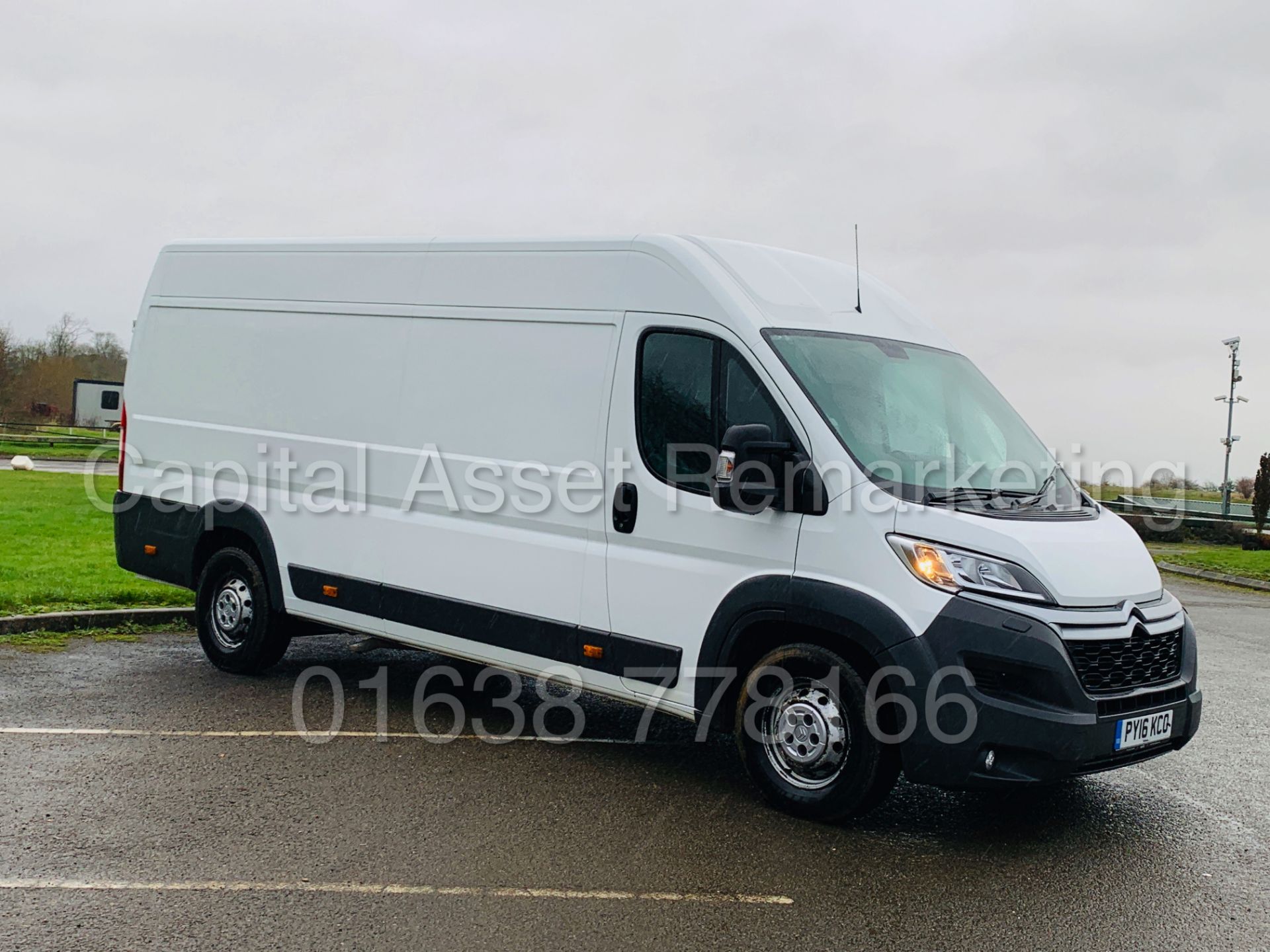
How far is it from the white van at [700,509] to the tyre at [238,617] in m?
0.03

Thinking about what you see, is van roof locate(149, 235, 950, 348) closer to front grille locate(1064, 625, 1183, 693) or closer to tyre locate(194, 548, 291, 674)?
tyre locate(194, 548, 291, 674)

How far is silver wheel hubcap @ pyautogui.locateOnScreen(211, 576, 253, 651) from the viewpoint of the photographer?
8156mm

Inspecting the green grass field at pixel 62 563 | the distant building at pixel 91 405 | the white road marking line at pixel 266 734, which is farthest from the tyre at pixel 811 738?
the distant building at pixel 91 405

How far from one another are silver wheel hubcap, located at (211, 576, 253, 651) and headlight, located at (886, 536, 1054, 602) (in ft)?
15.8

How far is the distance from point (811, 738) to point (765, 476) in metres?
1.21

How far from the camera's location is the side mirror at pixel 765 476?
17.3 feet

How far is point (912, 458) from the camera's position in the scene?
5516mm

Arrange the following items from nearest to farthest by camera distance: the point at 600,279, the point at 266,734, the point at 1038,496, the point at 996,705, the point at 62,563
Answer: the point at 996,705, the point at 1038,496, the point at 600,279, the point at 266,734, the point at 62,563

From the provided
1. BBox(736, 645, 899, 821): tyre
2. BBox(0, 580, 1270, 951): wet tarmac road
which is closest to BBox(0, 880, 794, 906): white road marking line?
BBox(0, 580, 1270, 951): wet tarmac road

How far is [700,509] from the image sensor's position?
571cm

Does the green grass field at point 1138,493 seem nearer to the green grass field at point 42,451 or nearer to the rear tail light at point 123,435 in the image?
the rear tail light at point 123,435

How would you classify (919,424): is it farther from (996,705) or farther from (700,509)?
(996,705)

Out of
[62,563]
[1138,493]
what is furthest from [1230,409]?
[62,563]

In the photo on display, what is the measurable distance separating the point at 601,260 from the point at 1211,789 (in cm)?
422
